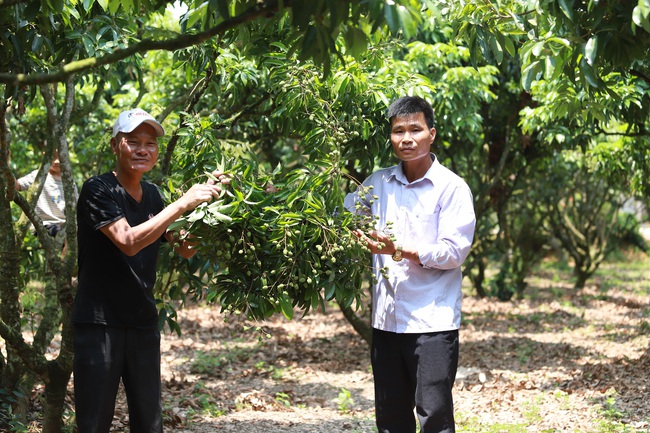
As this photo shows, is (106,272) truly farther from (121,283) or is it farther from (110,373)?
(110,373)

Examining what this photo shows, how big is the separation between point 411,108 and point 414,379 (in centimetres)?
130

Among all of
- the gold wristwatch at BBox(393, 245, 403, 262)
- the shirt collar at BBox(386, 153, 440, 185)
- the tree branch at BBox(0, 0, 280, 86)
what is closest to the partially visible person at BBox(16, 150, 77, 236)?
the shirt collar at BBox(386, 153, 440, 185)

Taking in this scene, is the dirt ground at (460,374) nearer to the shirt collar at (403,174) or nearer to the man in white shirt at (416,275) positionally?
the man in white shirt at (416,275)

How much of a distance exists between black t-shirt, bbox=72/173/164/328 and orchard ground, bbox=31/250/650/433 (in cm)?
52

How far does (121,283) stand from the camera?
133 inches

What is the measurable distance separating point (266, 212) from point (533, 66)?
129 centimetres

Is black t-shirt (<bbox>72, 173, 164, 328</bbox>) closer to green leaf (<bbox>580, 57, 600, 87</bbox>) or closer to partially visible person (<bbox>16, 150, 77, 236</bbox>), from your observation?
green leaf (<bbox>580, 57, 600, 87</bbox>)

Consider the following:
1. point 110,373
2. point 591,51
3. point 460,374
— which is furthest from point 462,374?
point 591,51

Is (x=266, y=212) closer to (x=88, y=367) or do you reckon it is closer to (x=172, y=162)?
(x=88, y=367)

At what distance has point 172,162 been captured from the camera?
4820 millimetres

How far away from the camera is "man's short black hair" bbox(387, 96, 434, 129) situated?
3768 mm

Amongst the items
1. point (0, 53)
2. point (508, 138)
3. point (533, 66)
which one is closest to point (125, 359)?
point (0, 53)

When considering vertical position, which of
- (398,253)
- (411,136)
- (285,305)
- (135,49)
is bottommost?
(285,305)

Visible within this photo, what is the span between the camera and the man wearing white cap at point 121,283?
10.8ft
